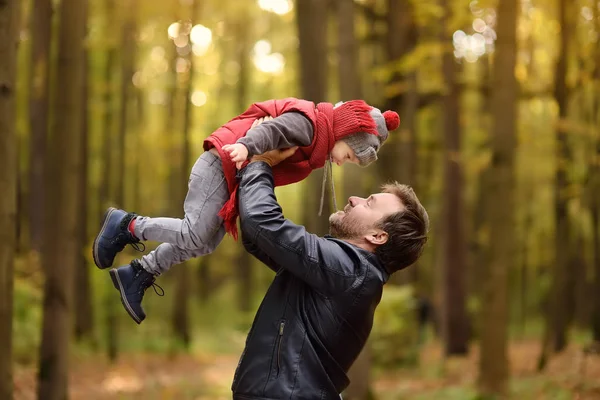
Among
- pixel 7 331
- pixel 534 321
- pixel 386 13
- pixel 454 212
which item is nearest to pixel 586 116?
pixel 454 212

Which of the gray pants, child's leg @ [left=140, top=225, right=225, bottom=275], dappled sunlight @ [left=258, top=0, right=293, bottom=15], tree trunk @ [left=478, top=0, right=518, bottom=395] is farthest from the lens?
dappled sunlight @ [left=258, top=0, right=293, bottom=15]

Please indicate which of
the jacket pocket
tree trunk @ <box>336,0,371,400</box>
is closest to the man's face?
the jacket pocket

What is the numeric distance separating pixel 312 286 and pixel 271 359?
1.23 feet

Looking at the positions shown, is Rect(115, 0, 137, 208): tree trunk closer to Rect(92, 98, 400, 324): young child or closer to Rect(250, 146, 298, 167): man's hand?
Rect(92, 98, 400, 324): young child

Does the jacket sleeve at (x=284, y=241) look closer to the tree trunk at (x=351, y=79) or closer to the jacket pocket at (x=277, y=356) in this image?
the jacket pocket at (x=277, y=356)

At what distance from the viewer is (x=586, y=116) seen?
16859mm

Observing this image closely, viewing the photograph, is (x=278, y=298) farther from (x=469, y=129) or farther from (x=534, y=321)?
(x=534, y=321)

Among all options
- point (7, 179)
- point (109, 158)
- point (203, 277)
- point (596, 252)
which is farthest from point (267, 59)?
point (7, 179)

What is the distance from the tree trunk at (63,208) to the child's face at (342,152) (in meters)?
4.94

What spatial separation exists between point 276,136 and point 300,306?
79cm

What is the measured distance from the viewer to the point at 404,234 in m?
3.48

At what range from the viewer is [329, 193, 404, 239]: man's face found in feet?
11.6

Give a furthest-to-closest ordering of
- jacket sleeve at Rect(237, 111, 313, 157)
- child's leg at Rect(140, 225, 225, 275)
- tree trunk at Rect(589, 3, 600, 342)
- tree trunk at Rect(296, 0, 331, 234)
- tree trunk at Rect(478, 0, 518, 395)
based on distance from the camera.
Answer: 1. tree trunk at Rect(589, 3, 600, 342)
2. tree trunk at Rect(478, 0, 518, 395)
3. tree trunk at Rect(296, 0, 331, 234)
4. child's leg at Rect(140, 225, 225, 275)
5. jacket sleeve at Rect(237, 111, 313, 157)

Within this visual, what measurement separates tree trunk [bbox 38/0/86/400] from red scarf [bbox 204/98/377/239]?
15.6ft
